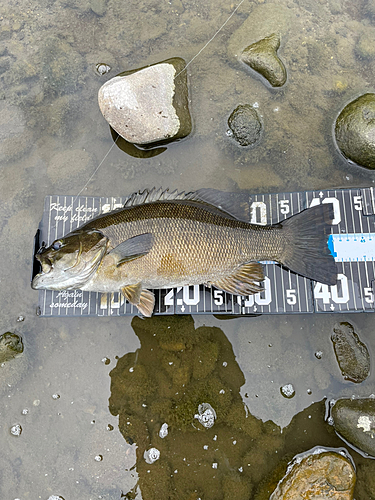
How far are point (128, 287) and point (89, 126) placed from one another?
2.35 metres

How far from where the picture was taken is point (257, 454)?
392cm

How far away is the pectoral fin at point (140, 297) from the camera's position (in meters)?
3.59

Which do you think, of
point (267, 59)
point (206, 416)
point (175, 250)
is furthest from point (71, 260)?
point (267, 59)

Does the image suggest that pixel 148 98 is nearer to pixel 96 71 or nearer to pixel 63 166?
pixel 96 71

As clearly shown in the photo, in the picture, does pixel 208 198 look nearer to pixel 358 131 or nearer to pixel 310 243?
pixel 310 243

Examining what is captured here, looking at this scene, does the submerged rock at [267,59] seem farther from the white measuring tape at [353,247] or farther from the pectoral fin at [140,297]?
the pectoral fin at [140,297]

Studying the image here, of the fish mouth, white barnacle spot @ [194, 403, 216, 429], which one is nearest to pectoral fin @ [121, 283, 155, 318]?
the fish mouth

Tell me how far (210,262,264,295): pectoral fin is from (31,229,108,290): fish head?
141 cm

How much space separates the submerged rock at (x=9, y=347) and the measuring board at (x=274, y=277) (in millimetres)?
589

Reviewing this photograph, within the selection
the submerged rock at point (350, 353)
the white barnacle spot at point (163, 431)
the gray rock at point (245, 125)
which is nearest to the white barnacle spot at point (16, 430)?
the white barnacle spot at point (163, 431)

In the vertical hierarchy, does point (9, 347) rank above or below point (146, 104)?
below

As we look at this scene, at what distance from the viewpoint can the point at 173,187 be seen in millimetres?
4395

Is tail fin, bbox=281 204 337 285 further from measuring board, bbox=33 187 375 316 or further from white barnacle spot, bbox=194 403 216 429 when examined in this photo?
white barnacle spot, bbox=194 403 216 429

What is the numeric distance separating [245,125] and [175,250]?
2001 millimetres
